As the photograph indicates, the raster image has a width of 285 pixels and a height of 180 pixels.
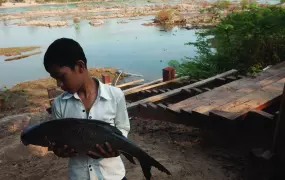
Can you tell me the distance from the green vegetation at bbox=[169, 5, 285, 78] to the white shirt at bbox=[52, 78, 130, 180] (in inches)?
201

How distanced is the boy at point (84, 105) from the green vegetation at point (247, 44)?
201 inches

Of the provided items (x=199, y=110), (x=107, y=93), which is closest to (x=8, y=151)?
(x=199, y=110)

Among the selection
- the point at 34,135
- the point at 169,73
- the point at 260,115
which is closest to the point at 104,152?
the point at 34,135

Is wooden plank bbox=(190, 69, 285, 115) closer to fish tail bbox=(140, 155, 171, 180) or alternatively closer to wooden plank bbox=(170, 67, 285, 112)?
wooden plank bbox=(170, 67, 285, 112)

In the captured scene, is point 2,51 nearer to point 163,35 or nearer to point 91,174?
point 163,35

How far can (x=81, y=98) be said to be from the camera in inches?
70.6

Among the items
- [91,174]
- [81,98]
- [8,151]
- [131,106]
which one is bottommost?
[8,151]

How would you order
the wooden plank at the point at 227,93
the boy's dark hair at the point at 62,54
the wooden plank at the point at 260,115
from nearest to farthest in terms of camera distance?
the boy's dark hair at the point at 62,54 → the wooden plank at the point at 260,115 → the wooden plank at the point at 227,93

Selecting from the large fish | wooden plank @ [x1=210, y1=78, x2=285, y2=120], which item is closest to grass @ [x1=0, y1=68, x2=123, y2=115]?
wooden plank @ [x1=210, y1=78, x2=285, y2=120]

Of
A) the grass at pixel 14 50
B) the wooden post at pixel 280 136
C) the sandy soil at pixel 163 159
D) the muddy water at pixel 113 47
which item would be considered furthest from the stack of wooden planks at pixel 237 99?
the grass at pixel 14 50

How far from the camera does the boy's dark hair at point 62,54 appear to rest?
1.60m

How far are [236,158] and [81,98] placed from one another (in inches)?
116

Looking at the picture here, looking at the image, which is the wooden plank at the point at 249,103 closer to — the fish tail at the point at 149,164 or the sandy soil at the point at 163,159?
the sandy soil at the point at 163,159

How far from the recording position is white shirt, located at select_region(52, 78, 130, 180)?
1770 mm
